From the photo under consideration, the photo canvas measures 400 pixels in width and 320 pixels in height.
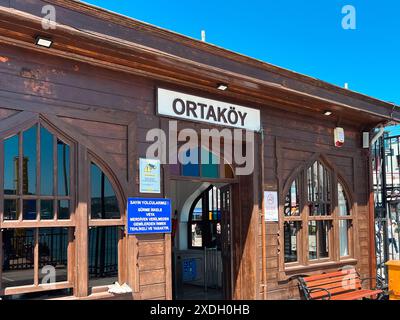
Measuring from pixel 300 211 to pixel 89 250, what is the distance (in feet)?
12.3

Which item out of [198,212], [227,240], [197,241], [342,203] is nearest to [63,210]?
[227,240]

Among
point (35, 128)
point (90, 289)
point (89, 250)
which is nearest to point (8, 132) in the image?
point (35, 128)

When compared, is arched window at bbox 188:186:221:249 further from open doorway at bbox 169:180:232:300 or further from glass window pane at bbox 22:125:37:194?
glass window pane at bbox 22:125:37:194

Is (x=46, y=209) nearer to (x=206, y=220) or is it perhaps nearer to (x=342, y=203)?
(x=342, y=203)

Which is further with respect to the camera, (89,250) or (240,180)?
(240,180)

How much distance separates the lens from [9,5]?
14.5 feet

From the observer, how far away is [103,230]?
527 centimetres

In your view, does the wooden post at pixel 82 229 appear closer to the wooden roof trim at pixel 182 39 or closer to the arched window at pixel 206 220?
the wooden roof trim at pixel 182 39

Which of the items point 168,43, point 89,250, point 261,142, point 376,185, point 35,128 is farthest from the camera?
point 376,185

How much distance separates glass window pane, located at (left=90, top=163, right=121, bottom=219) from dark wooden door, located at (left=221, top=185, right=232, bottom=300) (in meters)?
2.28

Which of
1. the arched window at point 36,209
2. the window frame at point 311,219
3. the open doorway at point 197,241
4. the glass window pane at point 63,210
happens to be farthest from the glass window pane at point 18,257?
the open doorway at point 197,241

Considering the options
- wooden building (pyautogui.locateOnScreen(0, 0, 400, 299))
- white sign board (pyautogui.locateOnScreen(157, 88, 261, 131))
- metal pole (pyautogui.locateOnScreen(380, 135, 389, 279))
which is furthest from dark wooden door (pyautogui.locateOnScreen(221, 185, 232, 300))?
metal pole (pyautogui.locateOnScreen(380, 135, 389, 279))

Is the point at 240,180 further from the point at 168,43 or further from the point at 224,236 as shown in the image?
the point at 168,43

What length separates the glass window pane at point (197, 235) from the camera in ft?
35.2
